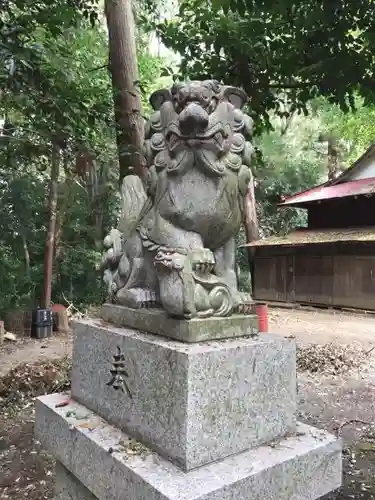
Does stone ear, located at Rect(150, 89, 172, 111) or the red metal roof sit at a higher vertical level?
the red metal roof

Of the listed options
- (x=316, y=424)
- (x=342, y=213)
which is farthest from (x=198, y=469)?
(x=342, y=213)

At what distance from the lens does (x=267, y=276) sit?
1495cm

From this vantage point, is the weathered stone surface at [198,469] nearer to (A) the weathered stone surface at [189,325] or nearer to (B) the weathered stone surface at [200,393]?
(B) the weathered stone surface at [200,393]

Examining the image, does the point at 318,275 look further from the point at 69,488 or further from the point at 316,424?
the point at 69,488

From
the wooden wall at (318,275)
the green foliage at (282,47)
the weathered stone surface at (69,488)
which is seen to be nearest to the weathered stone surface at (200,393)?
the weathered stone surface at (69,488)

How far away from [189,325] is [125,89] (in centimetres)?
404

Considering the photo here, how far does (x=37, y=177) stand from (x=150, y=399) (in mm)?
10969

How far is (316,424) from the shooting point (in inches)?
161

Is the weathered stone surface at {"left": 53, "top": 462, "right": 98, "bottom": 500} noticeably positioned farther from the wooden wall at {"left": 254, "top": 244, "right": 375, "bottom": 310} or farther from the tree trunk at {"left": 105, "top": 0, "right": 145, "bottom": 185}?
the wooden wall at {"left": 254, "top": 244, "right": 375, "bottom": 310}

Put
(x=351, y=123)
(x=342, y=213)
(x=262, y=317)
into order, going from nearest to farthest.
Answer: (x=262, y=317)
(x=342, y=213)
(x=351, y=123)

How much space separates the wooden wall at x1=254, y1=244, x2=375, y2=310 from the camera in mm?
12398

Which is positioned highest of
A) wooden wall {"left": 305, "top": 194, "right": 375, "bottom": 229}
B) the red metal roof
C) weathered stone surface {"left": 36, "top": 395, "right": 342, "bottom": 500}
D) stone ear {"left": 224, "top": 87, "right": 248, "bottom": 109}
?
the red metal roof

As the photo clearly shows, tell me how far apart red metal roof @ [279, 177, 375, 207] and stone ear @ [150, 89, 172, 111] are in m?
12.0

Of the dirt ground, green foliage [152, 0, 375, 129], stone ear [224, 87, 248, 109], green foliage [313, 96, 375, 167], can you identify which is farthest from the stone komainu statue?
green foliage [313, 96, 375, 167]
